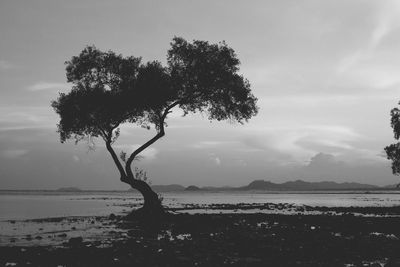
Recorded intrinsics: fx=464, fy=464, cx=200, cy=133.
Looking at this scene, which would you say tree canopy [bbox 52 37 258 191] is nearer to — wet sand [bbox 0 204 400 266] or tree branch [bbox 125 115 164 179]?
tree branch [bbox 125 115 164 179]

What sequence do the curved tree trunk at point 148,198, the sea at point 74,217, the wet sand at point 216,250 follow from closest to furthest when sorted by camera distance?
the wet sand at point 216,250
the sea at point 74,217
the curved tree trunk at point 148,198

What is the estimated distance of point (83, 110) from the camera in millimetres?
45688

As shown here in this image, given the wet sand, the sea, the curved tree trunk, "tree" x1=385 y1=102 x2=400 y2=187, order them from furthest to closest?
"tree" x1=385 y1=102 x2=400 y2=187, the curved tree trunk, the sea, the wet sand

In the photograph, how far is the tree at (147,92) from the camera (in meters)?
43.9

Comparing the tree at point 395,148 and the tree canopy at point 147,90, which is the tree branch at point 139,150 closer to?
the tree canopy at point 147,90

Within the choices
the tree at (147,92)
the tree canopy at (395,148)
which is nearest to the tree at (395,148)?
the tree canopy at (395,148)

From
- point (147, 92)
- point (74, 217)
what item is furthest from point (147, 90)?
point (74, 217)

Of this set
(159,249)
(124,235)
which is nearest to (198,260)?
(159,249)

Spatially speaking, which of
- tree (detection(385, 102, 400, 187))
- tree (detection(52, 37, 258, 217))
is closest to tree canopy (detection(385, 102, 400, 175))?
tree (detection(385, 102, 400, 187))

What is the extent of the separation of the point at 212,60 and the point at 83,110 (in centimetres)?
1360

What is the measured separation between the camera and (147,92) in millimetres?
43719

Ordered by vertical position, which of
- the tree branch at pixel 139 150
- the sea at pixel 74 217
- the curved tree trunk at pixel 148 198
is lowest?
the sea at pixel 74 217

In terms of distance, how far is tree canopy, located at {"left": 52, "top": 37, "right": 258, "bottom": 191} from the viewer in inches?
1729

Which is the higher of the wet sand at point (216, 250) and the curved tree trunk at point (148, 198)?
the curved tree trunk at point (148, 198)
